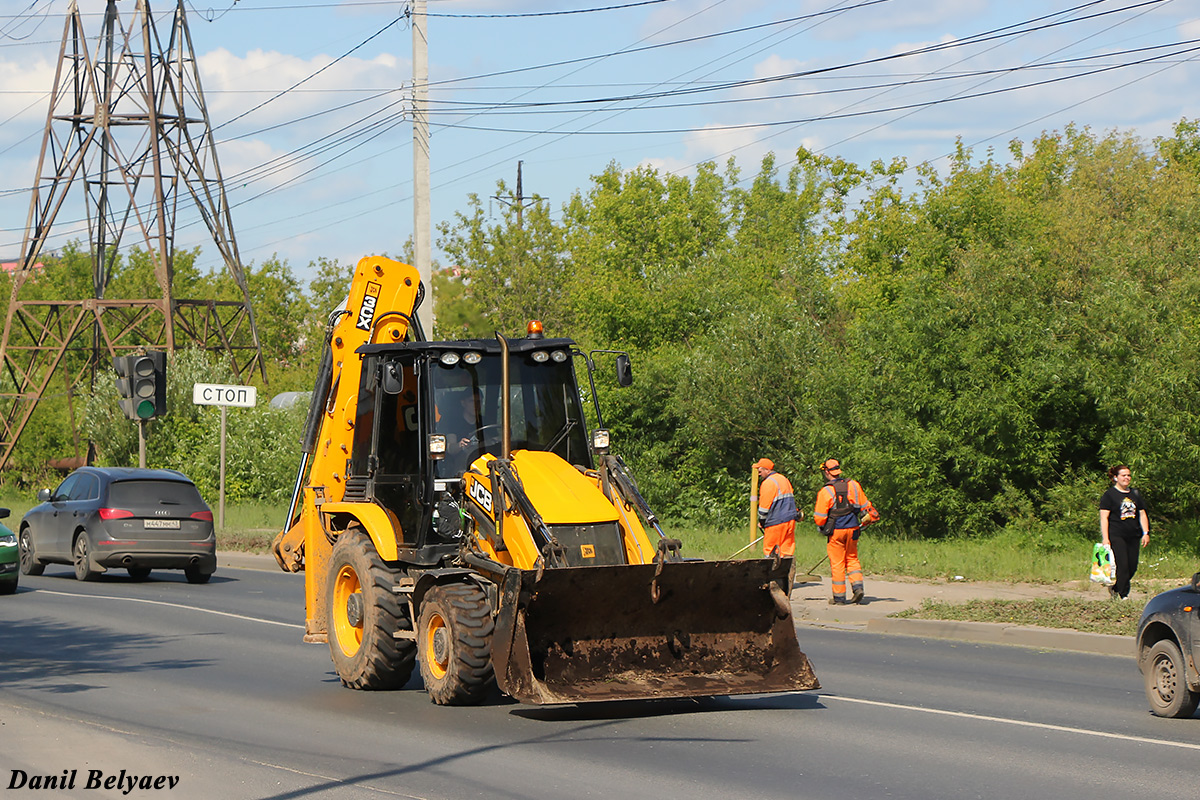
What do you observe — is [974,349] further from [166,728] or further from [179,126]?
[179,126]

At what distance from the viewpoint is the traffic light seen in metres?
25.3

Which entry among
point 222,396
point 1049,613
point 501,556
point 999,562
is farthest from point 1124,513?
point 222,396

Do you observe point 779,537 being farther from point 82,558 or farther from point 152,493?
point 82,558

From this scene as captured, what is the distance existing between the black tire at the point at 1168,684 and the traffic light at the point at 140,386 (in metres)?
19.3

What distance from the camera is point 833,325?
34.9 meters

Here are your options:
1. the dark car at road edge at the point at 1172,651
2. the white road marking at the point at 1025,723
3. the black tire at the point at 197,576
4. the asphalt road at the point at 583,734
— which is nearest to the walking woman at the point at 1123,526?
the asphalt road at the point at 583,734

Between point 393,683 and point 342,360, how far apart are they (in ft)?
9.75

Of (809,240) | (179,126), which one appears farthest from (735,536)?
(809,240)

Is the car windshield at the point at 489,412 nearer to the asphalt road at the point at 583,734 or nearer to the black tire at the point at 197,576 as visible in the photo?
the asphalt road at the point at 583,734

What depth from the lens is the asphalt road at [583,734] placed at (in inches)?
290

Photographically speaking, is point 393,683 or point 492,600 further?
point 393,683

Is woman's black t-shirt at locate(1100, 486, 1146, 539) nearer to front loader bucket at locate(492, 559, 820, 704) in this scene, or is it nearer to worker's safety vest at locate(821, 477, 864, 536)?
worker's safety vest at locate(821, 477, 864, 536)

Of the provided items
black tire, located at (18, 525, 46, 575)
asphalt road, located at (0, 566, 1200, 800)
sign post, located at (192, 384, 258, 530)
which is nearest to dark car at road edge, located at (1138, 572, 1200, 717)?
asphalt road, located at (0, 566, 1200, 800)

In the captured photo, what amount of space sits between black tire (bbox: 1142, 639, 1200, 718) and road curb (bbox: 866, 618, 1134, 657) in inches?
144
